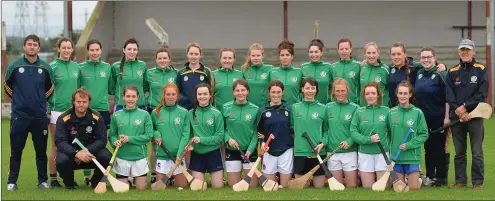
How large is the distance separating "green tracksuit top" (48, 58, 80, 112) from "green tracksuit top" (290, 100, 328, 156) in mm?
2493

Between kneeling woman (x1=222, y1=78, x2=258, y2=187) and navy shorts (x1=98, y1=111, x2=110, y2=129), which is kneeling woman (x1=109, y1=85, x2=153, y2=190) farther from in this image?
kneeling woman (x1=222, y1=78, x2=258, y2=187)

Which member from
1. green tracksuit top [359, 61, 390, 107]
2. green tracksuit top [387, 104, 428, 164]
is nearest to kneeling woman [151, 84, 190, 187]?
green tracksuit top [359, 61, 390, 107]

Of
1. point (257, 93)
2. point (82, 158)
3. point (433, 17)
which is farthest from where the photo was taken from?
point (433, 17)

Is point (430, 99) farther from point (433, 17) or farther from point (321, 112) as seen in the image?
point (433, 17)

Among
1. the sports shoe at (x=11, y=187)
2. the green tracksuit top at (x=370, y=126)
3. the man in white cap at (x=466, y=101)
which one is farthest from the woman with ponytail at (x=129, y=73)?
the man in white cap at (x=466, y=101)

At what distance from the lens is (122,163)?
30.6 feet

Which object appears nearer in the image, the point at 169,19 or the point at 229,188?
the point at 229,188

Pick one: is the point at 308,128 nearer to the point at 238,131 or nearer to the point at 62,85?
the point at 238,131

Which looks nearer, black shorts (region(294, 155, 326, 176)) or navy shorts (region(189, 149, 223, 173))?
black shorts (region(294, 155, 326, 176))

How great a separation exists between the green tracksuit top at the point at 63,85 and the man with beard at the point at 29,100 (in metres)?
0.27

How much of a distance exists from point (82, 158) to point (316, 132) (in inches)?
98.3

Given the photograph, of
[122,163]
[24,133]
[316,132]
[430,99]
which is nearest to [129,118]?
[122,163]

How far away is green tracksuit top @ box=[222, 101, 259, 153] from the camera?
31.4ft

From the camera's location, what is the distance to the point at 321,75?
10.1 meters
